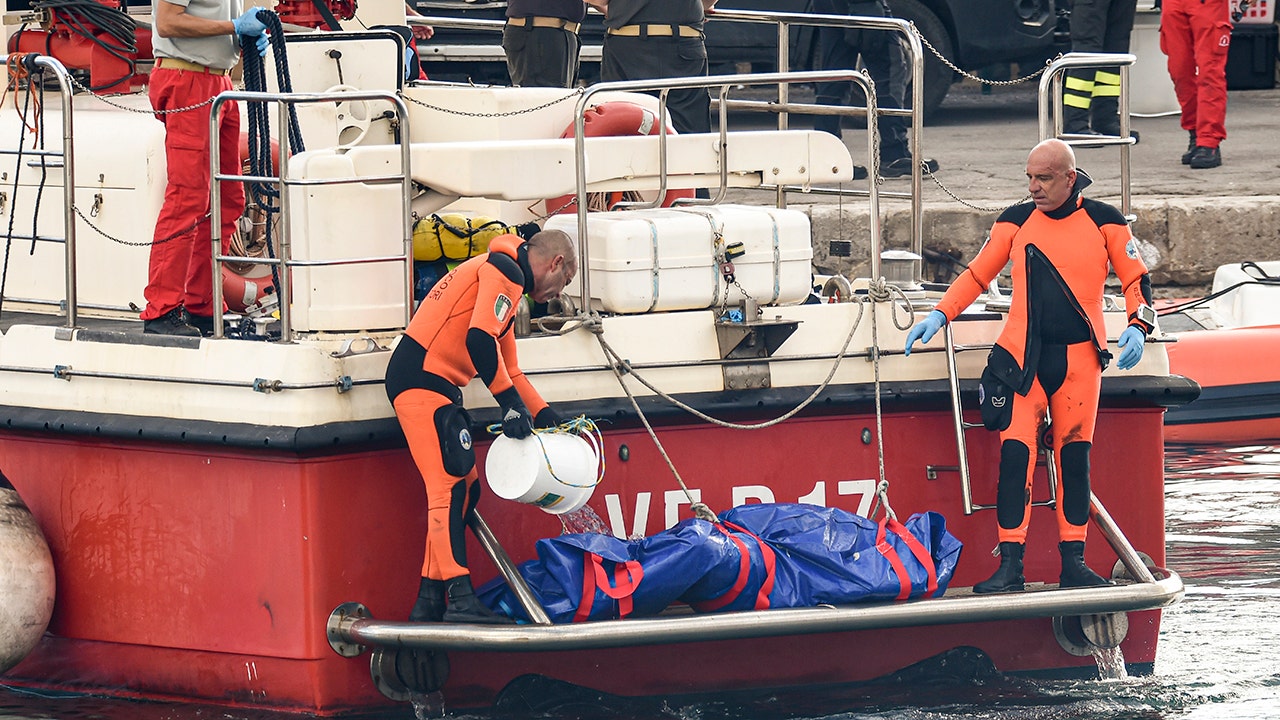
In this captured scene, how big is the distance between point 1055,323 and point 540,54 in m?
2.82

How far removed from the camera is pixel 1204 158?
40.4ft

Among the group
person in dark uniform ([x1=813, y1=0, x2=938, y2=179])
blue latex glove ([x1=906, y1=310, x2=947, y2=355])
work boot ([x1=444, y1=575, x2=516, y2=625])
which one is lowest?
work boot ([x1=444, y1=575, x2=516, y2=625])

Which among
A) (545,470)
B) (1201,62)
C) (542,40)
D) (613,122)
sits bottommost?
(545,470)

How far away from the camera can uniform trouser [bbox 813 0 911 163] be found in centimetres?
1147

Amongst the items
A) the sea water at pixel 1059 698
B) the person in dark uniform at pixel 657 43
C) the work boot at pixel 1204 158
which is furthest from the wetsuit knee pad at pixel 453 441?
the work boot at pixel 1204 158

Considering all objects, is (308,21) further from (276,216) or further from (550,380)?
(550,380)

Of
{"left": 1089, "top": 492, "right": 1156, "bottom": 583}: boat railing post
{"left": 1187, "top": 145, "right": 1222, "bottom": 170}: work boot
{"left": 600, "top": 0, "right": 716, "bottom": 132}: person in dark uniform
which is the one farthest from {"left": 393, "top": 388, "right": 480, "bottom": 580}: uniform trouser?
{"left": 1187, "top": 145, "right": 1222, "bottom": 170}: work boot

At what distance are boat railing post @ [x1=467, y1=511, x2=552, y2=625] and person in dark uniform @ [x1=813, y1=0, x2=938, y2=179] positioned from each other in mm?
5708

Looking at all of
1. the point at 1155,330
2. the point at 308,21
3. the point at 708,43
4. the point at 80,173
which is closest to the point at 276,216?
the point at 80,173

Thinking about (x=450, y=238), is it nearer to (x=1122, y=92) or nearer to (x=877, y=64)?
(x=1122, y=92)

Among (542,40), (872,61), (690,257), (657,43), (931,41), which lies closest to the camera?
(690,257)

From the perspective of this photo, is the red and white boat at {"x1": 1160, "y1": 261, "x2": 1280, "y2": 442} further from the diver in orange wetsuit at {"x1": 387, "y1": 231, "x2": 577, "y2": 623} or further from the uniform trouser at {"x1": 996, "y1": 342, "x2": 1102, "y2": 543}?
the diver in orange wetsuit at {"x1": 387, "y1": 231, "x2": 577, "y2": 623}

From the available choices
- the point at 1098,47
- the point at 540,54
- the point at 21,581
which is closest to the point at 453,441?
the point at 21,581

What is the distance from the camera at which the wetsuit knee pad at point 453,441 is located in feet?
17.5
